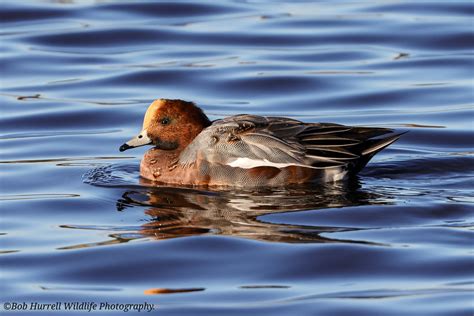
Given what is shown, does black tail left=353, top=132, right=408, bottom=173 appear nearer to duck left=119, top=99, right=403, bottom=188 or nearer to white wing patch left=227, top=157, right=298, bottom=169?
duck left=119, top=99, right=403, bottom=188

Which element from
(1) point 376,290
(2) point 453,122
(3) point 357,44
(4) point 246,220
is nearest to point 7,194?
(4) point 246,220

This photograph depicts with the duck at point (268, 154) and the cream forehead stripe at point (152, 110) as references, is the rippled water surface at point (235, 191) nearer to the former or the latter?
the duck at point (268, 154)

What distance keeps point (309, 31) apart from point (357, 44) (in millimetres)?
972

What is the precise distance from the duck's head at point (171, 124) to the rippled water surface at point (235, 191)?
1.20 ft

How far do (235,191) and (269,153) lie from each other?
1.27ft

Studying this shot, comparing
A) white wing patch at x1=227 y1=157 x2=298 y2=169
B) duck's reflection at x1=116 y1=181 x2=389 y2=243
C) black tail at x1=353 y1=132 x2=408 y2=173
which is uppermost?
black tail at x1=353 y1=132 x2=408 y2=173

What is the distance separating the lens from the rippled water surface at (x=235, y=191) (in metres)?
6.86

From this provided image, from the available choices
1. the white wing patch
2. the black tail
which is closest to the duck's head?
the white wing patch

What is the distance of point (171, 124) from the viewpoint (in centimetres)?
964

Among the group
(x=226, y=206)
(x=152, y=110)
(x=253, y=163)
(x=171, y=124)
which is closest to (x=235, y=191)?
(x=253, y=163)

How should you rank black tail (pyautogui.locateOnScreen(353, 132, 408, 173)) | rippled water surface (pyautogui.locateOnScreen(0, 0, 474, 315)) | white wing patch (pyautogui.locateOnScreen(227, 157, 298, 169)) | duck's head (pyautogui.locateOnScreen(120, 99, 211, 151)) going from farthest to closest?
duck's head (pyautogui.locateOnScreen(120, 99, 211, 151))
black tail (pyautogui.locateOnScreen(353, 132, 408, 173))
white wing patch (pyautogui.locateOnScreen(227, 157, 298, 169))
rippled water surface (pyautogui.locateOnScreen(0, 0, 474, 315))

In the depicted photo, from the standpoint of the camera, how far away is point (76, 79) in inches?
544

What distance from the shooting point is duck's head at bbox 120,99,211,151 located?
379 inches

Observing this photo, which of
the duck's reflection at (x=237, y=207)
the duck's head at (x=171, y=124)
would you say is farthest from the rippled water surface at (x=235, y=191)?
the duck's head at (x=171, y=124)
